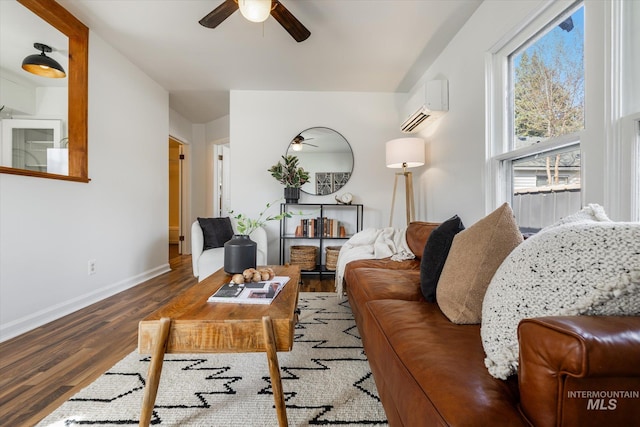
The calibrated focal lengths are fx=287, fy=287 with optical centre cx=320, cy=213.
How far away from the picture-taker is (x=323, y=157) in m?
3.90

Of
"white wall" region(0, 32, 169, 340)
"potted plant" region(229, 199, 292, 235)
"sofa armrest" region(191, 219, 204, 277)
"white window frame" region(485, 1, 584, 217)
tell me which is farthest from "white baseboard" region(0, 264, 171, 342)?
"white window frame" region(485, 1, 584, 217)

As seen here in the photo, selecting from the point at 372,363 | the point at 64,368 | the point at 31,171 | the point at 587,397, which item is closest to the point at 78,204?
the point at 31,171

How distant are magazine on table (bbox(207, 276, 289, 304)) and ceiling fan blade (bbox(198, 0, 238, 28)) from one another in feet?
6.02

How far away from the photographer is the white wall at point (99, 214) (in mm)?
1990

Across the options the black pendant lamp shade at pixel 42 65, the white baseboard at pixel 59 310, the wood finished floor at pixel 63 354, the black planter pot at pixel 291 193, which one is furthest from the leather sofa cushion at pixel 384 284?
the black pendant lamp shade at pixel 42 65

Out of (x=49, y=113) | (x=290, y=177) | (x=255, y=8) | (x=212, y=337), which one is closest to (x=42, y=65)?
(x=49, y=113)

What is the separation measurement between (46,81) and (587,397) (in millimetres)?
3452

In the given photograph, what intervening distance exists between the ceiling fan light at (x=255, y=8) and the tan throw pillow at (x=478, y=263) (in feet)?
5.93

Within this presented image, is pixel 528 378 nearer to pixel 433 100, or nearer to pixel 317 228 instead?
pixel 433 100

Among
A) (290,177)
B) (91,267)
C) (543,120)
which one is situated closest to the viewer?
(543,120)

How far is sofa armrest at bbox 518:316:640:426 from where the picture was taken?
486 millimetres

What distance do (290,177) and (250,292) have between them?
8.16 ft

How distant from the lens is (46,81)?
2268 mm

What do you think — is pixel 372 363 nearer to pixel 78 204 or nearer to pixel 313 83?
pixel 78 204
